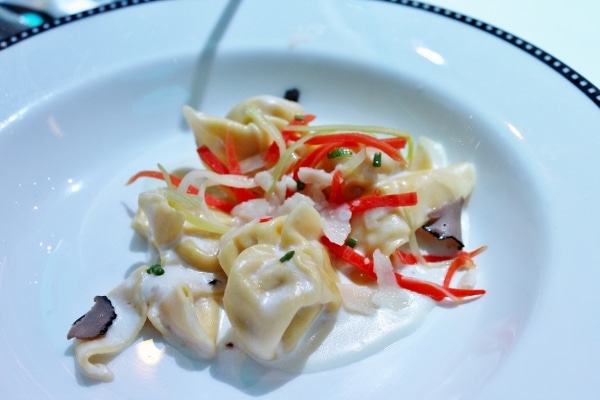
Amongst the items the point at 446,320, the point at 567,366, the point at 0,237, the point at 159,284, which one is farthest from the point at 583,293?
the point at 0,237

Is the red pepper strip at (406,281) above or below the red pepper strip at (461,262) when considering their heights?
below

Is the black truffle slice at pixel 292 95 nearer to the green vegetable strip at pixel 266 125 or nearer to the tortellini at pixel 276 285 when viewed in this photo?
the green vegetable strip at pixel 266 125

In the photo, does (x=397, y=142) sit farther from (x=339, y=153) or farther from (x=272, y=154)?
(x=272, y=154)

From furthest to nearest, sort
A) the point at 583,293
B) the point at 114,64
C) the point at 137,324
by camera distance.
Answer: the point at 114,64
the point at 137,324
the point at 583,293

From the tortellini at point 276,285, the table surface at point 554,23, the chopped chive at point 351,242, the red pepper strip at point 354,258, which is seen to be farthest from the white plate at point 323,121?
the table surface at point 554,23

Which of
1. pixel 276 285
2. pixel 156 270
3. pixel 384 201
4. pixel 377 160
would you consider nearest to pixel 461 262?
pixel 384 201

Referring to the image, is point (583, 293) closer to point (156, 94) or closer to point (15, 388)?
point (15, 388)
